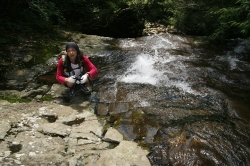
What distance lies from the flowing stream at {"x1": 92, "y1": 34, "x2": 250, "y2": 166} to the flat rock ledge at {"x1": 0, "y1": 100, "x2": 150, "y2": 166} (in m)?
0.33

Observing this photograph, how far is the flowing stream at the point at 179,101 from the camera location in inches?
153

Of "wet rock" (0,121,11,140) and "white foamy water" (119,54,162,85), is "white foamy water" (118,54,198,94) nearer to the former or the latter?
"white foamy water" (119,54,162,85)

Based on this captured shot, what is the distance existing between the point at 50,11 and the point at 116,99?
15.5 feet

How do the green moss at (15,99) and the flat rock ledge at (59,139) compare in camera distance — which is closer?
the flat rock ledge at (59,139)

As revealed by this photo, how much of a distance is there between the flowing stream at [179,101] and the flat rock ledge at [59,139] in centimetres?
33

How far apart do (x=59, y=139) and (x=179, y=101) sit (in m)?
2.75

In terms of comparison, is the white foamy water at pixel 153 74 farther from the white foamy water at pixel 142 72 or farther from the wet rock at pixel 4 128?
the wet rock at pixel 4 128

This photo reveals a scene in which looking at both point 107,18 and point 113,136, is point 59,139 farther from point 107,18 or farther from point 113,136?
point 107,18

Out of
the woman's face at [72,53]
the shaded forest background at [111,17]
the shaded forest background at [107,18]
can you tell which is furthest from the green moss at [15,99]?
the shaded forest background at [111,17]

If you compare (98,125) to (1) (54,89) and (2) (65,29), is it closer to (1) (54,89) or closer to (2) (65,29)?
(1) (54,89)

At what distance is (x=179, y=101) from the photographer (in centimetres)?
534

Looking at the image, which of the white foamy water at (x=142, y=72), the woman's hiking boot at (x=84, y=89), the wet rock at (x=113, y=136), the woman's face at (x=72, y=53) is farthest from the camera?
the white foamy water at (x=142, y=72)

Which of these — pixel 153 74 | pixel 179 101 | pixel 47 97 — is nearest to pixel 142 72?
pixel 153 74

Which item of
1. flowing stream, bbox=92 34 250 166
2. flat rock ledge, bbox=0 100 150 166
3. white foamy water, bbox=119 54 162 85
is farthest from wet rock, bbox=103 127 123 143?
white foamy water, bbox=119 54 162 85
